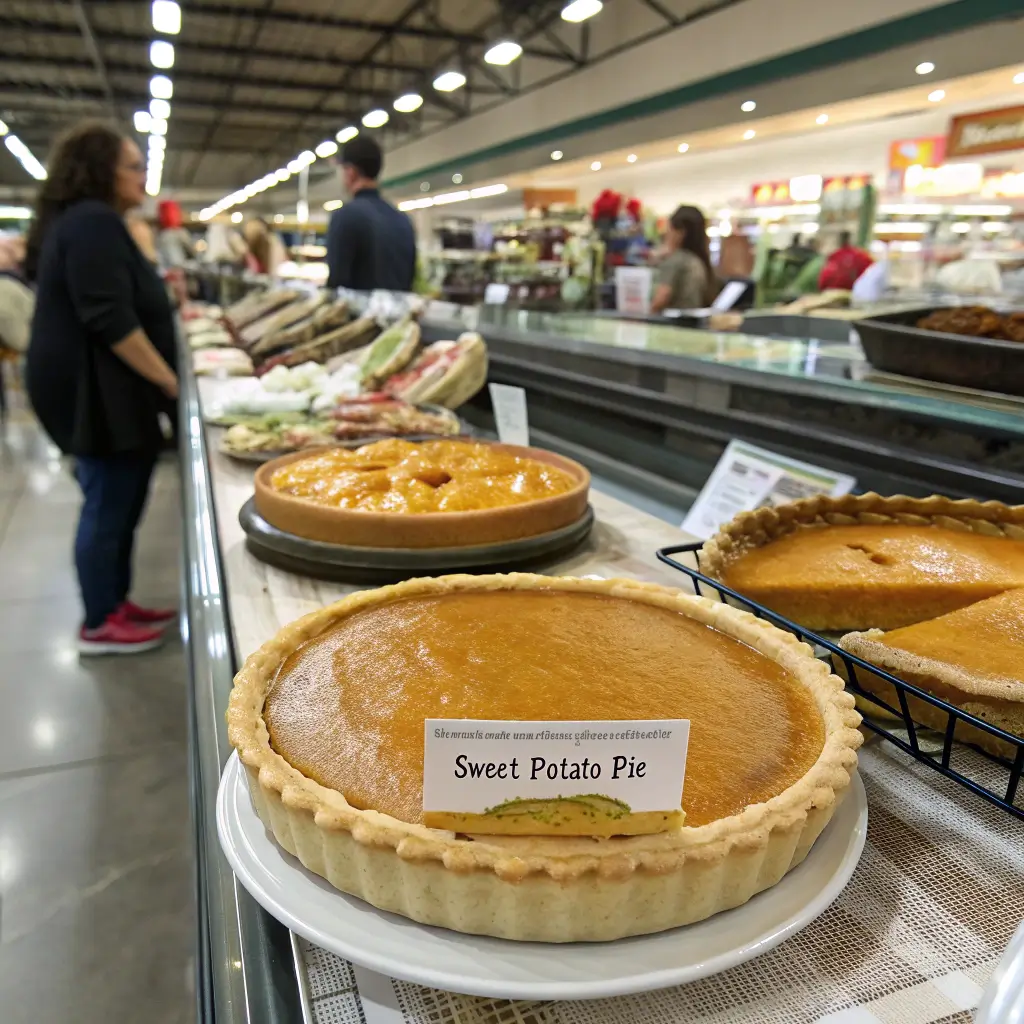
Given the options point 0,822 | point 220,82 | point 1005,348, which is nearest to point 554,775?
point 1005,348

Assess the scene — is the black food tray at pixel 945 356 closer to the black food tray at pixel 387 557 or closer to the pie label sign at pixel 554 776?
the black food tray at pixel 387 557

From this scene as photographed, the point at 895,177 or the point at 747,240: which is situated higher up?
the point at 895,177

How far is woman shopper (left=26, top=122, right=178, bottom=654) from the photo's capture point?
297 centimetres

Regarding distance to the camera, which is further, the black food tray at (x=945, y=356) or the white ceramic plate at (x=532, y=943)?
the black food tray at (x=945, y=356)

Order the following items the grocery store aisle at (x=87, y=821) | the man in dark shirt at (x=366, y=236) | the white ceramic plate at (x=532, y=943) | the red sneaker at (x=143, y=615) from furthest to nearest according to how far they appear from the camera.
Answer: the man in dark shirt at (x=366, y=236)
the red sneaker at (x=143, y=615)
the grocery store aisle at (x=87, y=821)
the white ceramic plate at (x=532, y=943)

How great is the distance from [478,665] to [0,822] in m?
2.44

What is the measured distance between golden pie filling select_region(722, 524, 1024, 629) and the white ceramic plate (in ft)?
1.49

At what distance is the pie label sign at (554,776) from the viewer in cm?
64

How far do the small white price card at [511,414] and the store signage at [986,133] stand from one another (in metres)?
7.76

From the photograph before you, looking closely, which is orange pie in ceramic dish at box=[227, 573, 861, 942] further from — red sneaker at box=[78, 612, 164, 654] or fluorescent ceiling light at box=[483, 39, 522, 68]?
fluorescent ceiling light at box=[483, 39, 522, 68]

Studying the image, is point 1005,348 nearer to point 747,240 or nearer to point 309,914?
point 309,914

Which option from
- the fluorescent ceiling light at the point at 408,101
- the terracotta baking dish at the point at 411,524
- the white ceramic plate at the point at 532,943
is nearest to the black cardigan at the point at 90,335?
the terracotta baking dish at the point at 411,524

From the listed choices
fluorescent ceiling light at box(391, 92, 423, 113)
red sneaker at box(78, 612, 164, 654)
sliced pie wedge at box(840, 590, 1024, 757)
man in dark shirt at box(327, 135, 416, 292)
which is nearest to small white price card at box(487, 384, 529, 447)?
sliced pie wedge at box(840, 590, 1024, 757)

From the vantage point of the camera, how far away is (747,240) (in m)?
9.15
